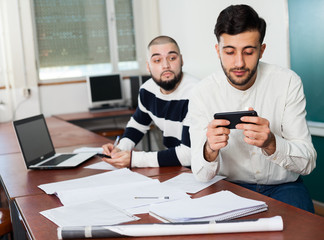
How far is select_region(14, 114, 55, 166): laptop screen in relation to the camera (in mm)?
2270

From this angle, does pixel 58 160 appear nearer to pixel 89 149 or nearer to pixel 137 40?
pixel 89 149

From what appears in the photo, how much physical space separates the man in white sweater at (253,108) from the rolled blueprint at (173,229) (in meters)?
0.56

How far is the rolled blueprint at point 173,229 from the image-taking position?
1165 millimetres

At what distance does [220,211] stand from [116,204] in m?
0.39

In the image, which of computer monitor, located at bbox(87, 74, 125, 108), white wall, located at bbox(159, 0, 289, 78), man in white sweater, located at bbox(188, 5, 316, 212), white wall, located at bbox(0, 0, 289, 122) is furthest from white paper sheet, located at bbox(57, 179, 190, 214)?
computer monitor, located at bbox(87, 74, 125, 108)

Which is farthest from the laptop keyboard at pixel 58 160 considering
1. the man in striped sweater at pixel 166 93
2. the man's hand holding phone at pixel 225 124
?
the man's hand holding phone at pixel 225 124

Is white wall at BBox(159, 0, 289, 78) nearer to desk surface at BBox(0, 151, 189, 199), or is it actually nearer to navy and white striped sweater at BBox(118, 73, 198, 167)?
navy and white striped sweater at BBox(118, 73, 198, 167)

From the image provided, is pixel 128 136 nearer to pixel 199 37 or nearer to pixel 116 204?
pixel 116 204

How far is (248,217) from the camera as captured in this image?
1302 mm

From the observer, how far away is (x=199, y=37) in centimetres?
468

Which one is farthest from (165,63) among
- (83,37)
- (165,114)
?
(83,37)

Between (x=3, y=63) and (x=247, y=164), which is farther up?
(x=3, y=63)

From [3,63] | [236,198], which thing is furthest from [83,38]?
[236,198]

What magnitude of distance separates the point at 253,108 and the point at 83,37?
14.4 feet
